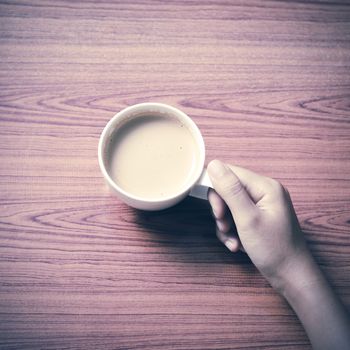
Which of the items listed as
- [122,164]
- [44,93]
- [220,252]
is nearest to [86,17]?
[44,93]

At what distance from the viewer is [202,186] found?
65 cm

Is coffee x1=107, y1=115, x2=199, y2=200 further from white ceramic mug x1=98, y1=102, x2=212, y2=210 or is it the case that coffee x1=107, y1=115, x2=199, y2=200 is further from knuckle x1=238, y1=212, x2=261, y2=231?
knuckle x1=238, y1=212, x2=261, y2=231

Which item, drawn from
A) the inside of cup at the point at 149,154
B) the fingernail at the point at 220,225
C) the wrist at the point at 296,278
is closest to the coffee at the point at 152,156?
the inside of cup at the point at 149,154

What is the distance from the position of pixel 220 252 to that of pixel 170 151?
229 millimetres

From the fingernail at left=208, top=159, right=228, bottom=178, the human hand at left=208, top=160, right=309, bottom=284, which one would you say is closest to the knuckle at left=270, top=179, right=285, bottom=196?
the human hand at left=208, top=160, right=309, bottom=284

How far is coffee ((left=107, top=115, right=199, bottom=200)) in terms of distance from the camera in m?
0.66

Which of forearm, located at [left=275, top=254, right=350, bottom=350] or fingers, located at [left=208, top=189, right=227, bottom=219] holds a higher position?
fingers, located at [left=208, top=189, right=227, bottom=219]

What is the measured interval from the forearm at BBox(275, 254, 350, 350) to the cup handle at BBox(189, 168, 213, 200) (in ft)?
0.73

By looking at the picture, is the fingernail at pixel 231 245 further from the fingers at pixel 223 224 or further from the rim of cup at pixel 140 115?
the rim of cup at pixel 140 115

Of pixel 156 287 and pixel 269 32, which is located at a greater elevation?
pixel 269 32

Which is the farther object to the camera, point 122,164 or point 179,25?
point 179,25

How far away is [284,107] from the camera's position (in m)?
0.78

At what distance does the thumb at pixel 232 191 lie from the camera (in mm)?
634

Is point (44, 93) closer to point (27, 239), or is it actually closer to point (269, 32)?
point (27, 239)
